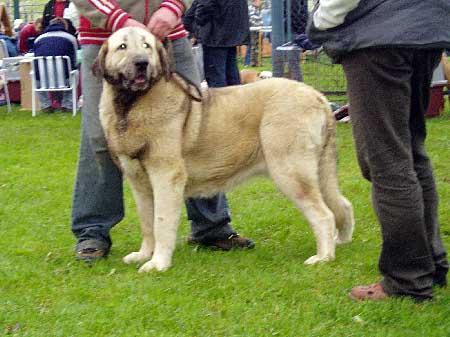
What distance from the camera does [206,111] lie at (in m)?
4.68

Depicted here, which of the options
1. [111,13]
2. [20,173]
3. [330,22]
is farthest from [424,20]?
[20,173]

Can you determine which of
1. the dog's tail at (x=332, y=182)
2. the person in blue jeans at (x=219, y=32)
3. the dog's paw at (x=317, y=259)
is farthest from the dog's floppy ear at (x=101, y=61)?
the person in blue jeans at (x=219, y=32)

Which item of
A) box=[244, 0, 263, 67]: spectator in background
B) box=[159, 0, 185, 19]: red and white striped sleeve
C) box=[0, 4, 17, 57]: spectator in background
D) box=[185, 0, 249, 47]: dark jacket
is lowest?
box=[244, 0, 263, 67]: spectator in background

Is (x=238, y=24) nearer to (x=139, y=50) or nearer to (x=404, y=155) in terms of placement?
(x=139, y=50)

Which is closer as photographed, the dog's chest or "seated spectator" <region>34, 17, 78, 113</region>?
the dog's chest

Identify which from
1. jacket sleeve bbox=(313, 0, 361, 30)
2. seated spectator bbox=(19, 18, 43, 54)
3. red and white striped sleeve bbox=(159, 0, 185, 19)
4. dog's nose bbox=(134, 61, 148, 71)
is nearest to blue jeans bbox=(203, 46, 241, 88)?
seated spectator bbox=(19, 18, 43, 54)

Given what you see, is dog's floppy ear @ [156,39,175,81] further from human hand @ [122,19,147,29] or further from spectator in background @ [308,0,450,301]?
spectator in background @ [308,0,450,301]

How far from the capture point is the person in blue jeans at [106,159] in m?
4.49

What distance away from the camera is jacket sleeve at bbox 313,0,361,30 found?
11.5ft

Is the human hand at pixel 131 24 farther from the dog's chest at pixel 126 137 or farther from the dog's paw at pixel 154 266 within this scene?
the dog's paw at pixel 154 266

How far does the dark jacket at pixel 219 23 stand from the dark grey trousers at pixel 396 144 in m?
6.72

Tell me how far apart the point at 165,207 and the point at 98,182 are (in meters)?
0.58

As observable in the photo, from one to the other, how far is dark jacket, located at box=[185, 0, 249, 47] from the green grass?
4.13 metres

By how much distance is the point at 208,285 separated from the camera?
427 centimetres
